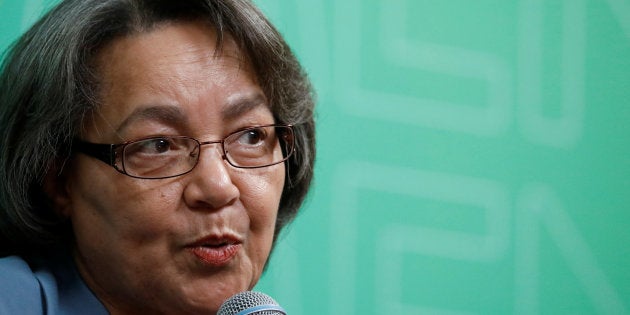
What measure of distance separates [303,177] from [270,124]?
0.23 m

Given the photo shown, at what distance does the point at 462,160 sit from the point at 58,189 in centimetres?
90

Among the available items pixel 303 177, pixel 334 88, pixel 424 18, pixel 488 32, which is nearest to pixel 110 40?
pixel 303 177

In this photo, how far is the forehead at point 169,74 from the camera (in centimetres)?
151

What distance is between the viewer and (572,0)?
227 centimetres

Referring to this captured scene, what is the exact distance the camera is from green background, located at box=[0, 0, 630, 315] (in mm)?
2023

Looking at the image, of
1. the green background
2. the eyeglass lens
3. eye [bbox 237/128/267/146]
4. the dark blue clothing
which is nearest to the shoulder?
the dark blue clothing

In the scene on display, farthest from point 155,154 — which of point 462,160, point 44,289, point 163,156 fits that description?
point 462,160

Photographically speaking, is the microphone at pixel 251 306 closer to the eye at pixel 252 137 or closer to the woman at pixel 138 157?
the woman at pixel 138 157

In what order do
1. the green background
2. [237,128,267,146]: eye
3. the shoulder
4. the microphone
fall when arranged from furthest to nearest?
the green background, [237,128,267,146]: eye, the shoulder, the microphone

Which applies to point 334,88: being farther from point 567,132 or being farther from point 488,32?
point 567,132

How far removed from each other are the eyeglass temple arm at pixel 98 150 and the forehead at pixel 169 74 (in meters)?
0.03

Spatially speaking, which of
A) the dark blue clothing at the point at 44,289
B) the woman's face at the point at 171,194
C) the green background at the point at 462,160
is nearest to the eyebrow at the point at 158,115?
the woman's face at the point at 171,194

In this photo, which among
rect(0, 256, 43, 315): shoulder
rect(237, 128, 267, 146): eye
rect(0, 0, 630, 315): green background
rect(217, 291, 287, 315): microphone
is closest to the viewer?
rect(217, 291, 287, 315): microphone

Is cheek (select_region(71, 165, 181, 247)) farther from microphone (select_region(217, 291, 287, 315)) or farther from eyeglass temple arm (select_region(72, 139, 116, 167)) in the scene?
microphone (select_region(217, 291, 287, 315))
